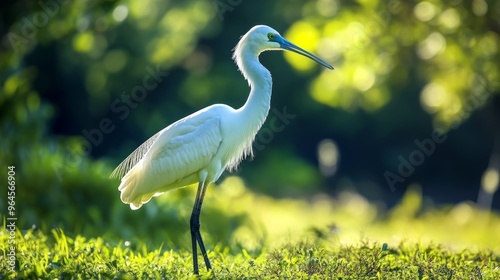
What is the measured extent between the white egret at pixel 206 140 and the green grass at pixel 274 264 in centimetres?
49

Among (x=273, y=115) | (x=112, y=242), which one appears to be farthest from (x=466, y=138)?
(x=112, y=242)

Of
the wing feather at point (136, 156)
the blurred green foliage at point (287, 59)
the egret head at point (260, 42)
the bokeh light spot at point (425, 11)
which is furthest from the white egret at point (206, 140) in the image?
the bokeh light spot at point (425, 11)

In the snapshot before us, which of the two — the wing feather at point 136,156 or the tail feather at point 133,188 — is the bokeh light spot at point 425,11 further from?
the tail feather at point 133,188

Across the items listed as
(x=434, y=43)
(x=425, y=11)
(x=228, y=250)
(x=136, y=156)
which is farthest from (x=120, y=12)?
(x=434, y=43)

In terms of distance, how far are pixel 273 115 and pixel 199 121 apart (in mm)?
17758

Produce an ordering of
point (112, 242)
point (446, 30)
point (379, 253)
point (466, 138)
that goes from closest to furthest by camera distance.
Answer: point (379, 253) < point (112, 242) < point (446, 30) < point (466, 138)

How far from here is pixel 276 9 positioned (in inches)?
917

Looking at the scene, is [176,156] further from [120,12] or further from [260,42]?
[120,12]

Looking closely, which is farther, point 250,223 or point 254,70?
point 250,223

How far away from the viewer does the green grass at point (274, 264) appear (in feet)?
18.7

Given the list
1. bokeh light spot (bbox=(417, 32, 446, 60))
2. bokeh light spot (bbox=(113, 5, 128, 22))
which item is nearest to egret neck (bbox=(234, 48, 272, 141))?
bokeh light spot (bbox=(113, 5, 128, 22))

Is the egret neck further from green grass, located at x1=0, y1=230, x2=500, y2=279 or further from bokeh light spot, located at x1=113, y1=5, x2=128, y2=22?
bokeh light spot, located at x1=113, y1=5, x2=128, y2=22

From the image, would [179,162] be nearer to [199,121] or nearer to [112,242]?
[199,121]

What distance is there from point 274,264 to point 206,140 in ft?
3.63
